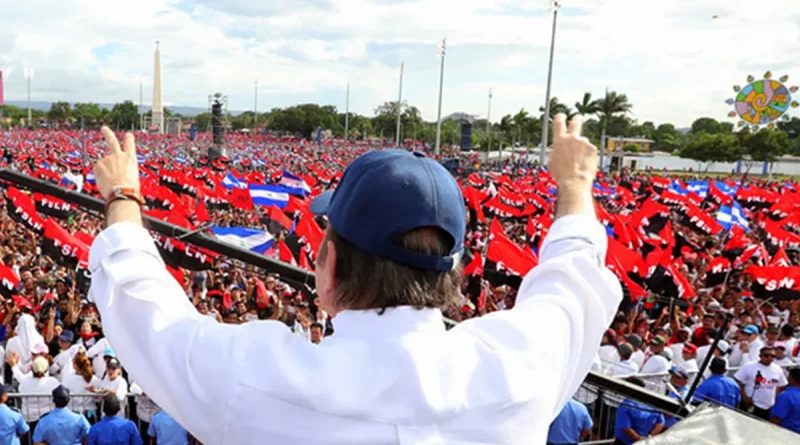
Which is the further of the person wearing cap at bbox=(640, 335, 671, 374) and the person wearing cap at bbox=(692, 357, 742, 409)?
the person wearing cap at bbox=(640, 335, 671, 374)

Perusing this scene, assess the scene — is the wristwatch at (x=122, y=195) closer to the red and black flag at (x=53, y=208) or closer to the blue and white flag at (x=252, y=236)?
the blue and white flag at (x=252, y=236)

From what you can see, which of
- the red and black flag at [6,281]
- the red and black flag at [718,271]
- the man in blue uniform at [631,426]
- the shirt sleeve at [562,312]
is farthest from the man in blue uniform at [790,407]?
the red and black flag at [6,281]

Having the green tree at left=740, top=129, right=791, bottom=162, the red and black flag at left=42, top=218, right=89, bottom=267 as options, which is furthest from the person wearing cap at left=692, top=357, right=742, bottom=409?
the green tree at left=740, top=129, right=791, bottom=162

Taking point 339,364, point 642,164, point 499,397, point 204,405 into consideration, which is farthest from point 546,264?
point 642,164

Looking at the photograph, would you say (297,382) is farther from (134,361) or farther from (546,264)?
(546,264)

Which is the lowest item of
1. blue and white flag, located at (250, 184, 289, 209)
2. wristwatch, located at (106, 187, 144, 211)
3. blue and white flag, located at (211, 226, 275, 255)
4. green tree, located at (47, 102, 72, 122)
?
blue and white flag, located at (211, 226, 275, 255)

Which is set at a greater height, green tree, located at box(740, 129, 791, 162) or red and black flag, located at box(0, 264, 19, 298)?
green tree, located at box(740, 129, 791, 162)

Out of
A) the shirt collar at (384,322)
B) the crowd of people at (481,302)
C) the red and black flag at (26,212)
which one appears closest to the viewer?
the shirt collar at (384,322)

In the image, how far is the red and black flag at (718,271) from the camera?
469 inches

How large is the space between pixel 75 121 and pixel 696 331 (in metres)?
109

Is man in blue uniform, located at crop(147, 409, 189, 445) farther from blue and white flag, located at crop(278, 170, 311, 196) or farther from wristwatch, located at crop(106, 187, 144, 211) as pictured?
blue and white flag, located at crop(278, 170, 311, 196)

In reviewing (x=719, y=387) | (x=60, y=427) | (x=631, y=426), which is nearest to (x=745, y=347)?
(x=719, y=387)

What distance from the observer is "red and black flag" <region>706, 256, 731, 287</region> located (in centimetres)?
1191

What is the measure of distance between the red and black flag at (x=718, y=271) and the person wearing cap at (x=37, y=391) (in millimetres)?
10616
